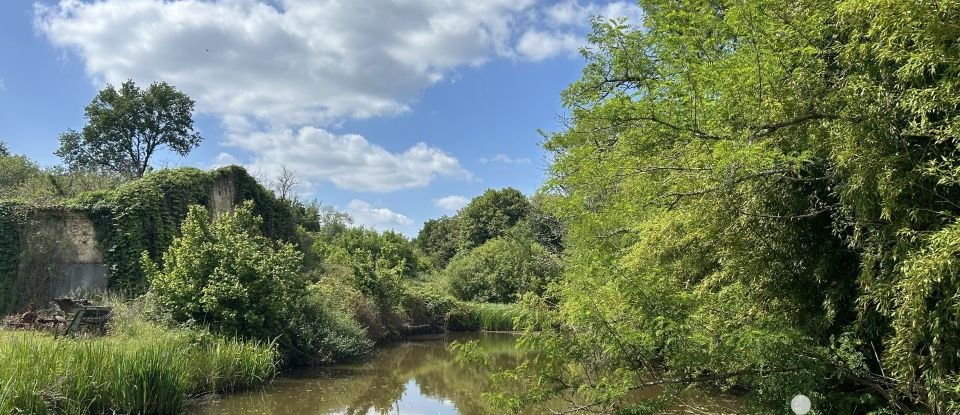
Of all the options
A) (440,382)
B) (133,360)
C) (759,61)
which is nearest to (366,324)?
(440,382)

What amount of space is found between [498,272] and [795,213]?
27.0 meters

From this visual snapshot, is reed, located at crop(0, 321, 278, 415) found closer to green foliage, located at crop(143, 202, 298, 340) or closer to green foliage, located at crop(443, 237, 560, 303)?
green foliage, located at crop(143, 202, 298, 340)

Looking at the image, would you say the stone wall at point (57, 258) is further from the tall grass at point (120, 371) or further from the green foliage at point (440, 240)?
the green foliage at point (440, 240)

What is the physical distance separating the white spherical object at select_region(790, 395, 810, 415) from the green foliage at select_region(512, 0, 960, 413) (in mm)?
111

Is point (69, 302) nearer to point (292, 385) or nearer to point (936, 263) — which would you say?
point (292, 385)

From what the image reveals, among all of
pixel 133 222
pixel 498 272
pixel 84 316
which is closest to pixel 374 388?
pixel 84 316

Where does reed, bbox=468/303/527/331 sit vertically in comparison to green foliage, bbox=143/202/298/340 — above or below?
below

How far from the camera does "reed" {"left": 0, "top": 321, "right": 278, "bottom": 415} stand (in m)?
6.88

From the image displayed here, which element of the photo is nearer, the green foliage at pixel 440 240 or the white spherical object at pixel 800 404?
the white spherical object at pixel 800 404

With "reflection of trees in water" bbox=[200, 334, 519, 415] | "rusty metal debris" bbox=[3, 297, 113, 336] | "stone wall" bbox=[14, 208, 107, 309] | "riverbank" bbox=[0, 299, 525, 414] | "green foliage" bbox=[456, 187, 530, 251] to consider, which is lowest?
"reflection of trees in water" bbox=[200, 334, 519, 415]

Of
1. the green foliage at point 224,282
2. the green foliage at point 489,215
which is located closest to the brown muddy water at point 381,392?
the green foliage at point 224,282

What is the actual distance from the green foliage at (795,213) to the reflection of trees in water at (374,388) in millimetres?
2903

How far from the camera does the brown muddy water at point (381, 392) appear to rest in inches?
397

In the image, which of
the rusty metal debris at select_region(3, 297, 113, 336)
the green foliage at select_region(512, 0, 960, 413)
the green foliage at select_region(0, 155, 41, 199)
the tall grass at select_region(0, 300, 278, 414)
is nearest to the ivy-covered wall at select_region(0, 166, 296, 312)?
the rusty metal debris at select_region(3, 297, 113, 336)
